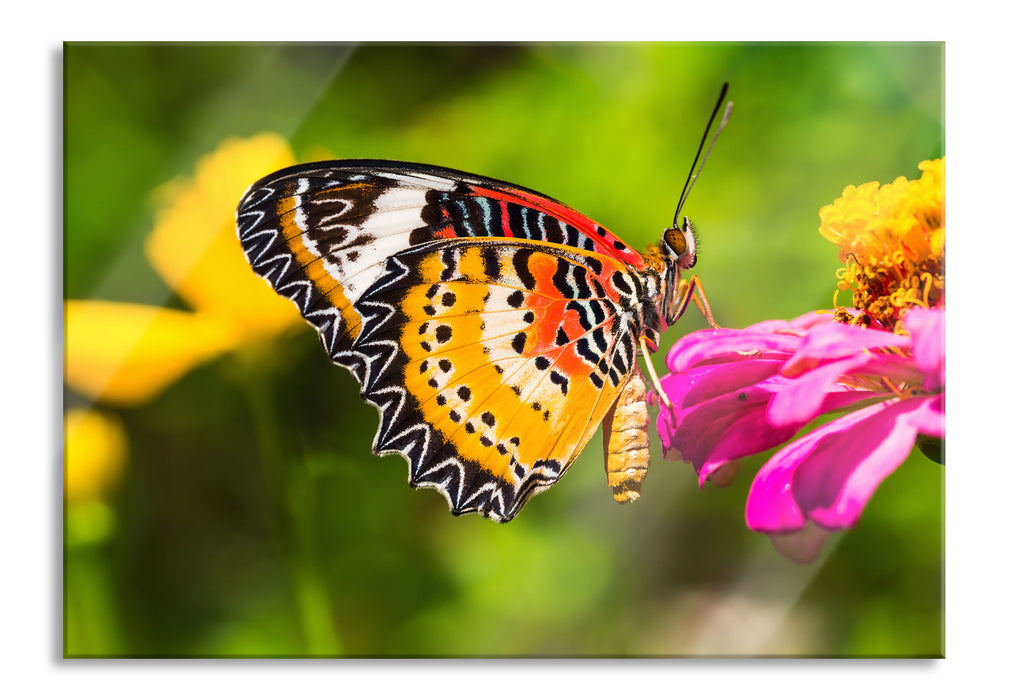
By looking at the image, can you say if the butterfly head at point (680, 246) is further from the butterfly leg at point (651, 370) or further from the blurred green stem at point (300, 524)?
the blurred green stem at point (300, 524)

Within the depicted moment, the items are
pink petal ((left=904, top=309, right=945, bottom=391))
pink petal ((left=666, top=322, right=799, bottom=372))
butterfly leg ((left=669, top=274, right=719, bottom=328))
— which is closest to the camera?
pink petal ((left=904, top=309, right=945, bottom=391))

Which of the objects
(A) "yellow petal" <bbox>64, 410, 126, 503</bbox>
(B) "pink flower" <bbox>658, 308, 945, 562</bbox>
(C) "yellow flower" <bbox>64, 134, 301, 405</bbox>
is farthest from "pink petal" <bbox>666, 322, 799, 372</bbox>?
(A) "yellow petal" <bbox>64, 410, 126, 503</bbox>

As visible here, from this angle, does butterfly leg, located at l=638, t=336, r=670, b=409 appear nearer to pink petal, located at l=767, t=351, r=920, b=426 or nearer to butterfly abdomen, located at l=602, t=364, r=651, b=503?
butterfly abdomen, located at l=602, t=364, r=651, b=503

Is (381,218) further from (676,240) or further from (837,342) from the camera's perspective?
(837,342)

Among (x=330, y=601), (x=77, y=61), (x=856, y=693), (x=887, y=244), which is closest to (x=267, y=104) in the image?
(x=77, y=61)

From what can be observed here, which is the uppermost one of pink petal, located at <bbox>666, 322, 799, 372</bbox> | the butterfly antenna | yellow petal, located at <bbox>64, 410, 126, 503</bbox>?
the butterfly antenna

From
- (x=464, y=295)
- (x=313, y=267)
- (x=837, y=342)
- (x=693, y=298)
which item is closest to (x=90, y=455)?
(x=313, y=267)

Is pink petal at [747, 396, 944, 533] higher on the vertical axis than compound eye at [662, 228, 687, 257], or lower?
lower
